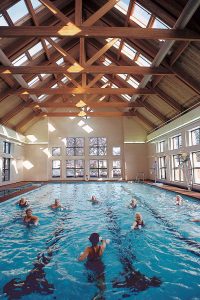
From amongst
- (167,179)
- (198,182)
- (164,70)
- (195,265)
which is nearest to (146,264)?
(195,265)

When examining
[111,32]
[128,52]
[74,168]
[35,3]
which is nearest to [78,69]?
[111,32]

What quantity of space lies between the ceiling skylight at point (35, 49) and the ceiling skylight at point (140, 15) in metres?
3.97

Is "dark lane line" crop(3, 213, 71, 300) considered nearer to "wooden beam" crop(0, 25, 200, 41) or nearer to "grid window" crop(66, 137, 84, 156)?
"wooden beam" crop(0, 25, 200, 41)

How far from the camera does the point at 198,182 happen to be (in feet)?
30.2

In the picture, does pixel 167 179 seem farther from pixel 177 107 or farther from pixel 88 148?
pixel 88 148

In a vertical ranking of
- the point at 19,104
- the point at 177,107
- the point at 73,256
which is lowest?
the point at 73,256

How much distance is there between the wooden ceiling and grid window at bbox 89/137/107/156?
493cm

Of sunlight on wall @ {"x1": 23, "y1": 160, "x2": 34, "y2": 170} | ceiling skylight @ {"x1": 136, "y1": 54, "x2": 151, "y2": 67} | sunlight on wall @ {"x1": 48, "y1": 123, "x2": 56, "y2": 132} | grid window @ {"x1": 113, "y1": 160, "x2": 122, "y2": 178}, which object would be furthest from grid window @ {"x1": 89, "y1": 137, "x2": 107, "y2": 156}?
ceiling skylight @ {"x1": 136, "y1": 54, "x2": 151, "y2": 67}

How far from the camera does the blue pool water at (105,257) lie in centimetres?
238

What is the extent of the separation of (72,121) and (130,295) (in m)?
14.9

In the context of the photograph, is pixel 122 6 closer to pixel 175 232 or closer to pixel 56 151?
pixel 175 232

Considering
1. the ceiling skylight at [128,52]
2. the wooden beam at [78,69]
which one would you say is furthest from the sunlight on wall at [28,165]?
the ceiling skylight at [128,52]

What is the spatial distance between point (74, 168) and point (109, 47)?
411 inches

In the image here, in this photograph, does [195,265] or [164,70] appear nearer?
[195,265]
